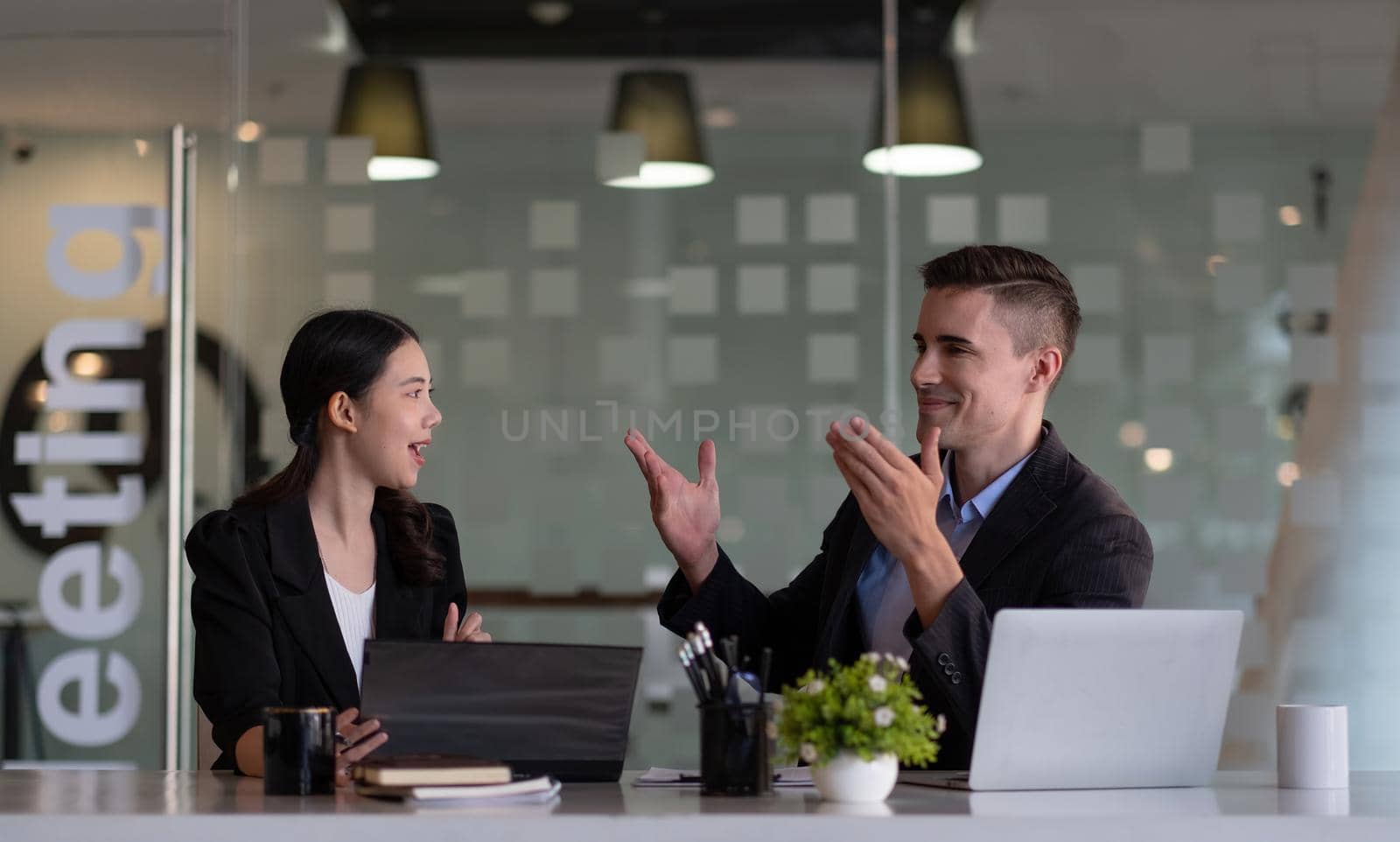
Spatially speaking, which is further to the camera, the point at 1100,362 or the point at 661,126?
the point at 661,126

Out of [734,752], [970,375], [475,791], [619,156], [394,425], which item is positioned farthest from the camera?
[619,156]

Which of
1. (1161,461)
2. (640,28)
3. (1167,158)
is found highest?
(640,28)

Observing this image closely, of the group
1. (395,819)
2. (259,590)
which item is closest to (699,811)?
(395,819)

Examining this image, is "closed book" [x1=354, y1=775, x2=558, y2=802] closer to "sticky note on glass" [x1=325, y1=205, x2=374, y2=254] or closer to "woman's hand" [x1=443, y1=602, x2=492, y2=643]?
"woman's hand" [x1=443, y1=602, x2=492, y2=643]

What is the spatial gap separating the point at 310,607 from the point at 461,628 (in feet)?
0.85

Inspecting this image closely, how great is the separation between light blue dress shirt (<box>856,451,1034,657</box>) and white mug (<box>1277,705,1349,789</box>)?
59 cm

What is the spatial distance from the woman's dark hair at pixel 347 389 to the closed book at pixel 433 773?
2.95 ft

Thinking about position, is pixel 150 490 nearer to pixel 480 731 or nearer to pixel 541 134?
pixel 541 134

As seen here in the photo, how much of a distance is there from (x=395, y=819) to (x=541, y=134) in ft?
10.0

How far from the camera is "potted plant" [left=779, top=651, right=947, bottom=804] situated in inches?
72.8

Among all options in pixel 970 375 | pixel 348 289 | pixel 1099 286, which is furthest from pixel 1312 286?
pixel 348 289

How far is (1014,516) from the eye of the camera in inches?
96.9

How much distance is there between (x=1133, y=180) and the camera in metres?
4.43

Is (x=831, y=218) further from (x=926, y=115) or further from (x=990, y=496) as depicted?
(x=990, y=496)
